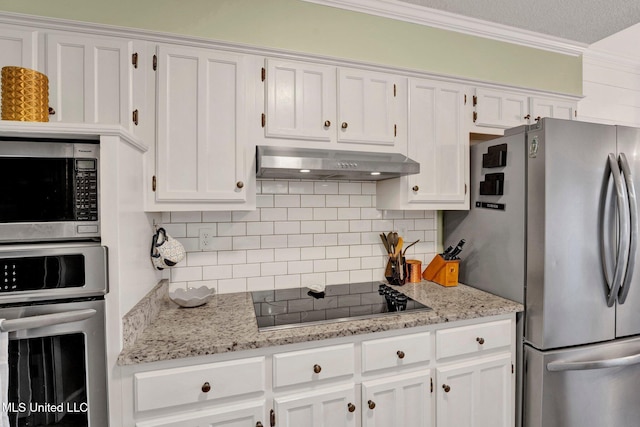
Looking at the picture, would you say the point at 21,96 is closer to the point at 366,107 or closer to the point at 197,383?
the point at 197,383

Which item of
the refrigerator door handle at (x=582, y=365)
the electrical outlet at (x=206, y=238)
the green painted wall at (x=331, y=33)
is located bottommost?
the refrigerator door handle at (x=582, y=365)

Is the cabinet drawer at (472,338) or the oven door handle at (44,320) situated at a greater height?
the oven door handle at (44,320)

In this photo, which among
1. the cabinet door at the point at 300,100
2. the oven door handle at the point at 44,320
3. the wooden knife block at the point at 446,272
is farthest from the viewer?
the wooden knife block at the point at 446,272

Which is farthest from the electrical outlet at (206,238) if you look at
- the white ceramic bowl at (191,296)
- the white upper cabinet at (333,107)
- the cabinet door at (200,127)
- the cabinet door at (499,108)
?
the cabinet door at (499,108)

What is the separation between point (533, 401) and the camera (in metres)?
1.63

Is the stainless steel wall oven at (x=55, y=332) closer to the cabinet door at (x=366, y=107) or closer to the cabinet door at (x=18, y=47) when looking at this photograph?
the cabinet door at (x=18, y=47)

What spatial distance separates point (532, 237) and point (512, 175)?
37cm

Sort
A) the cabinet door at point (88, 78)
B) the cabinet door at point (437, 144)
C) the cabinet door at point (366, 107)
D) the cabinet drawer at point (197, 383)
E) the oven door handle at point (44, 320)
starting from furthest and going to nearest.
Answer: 1. the cabinet door at point (437, 144)
2. the cabinet door at point (366, 107)
3. the cabinet door at point (88, 78)
4. the cabinet drawer at point (197, 383)
5. the oven door handle at point (44, 320)

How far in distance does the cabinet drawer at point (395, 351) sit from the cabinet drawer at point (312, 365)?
0.28 ft

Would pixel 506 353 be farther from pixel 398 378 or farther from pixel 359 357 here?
pixel 359 357

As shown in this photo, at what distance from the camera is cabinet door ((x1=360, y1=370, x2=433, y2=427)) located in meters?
1.43

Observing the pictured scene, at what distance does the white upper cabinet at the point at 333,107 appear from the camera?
169cm

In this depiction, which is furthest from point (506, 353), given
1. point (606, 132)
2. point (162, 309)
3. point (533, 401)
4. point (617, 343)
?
point (162, 309)

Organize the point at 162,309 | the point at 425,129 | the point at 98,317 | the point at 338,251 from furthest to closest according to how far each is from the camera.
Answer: the point at 338,251 → the point at 425,129 → the point at 162,309 → the point at 98,317
